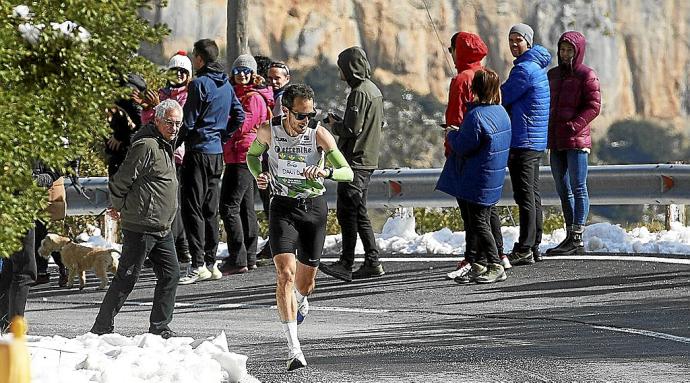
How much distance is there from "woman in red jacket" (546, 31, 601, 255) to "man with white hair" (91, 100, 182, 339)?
5061mm

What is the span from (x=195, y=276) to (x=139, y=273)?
3.96 metres

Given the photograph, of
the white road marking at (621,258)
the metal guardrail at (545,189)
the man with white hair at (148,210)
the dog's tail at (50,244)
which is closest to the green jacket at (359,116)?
the white road marking at (621,258)

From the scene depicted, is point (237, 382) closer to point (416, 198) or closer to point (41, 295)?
point (41, 295)

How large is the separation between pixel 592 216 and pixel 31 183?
43.8 meters

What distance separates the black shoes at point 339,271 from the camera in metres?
14.2

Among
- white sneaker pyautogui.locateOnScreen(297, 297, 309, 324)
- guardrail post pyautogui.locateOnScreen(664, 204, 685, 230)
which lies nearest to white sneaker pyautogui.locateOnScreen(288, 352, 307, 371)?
white sneaker pyautogui.locateOnScreen(297, 297, 309, 324)

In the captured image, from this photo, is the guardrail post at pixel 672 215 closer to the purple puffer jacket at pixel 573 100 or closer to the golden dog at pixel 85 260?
the purple puffer jacket at pixel 573 100

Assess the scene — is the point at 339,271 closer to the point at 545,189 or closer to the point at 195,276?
the point at 195,276

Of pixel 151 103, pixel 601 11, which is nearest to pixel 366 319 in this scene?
pixel 151 103

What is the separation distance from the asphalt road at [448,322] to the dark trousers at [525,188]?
0.28 m

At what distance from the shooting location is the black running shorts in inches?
392

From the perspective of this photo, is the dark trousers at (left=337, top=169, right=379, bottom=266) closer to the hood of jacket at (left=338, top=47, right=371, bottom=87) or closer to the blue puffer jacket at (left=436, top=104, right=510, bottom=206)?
the hood of jacket at (left=338, top=47, right=371, bottom=87)

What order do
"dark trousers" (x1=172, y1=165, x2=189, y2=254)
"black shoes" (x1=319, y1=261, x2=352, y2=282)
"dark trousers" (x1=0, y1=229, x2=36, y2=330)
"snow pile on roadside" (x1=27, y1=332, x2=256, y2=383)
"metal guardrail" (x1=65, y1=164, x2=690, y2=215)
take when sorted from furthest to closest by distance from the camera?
"metal guardrail" (x1=65, y1=164, x2=690, y2=215)
"dark trousers" (x1=172, y1=165, x2=189, y2=254)
"black shoes" (x1=319, y1=261, x2=352, y2=282)
"dark trousers" (x1=0, y1=229, x2=36, y2=330)
"snow pile on roadside" (x1=27, y1=332, x2=256, y2=383)

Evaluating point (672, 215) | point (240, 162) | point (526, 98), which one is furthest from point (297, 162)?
point (672, 215)
